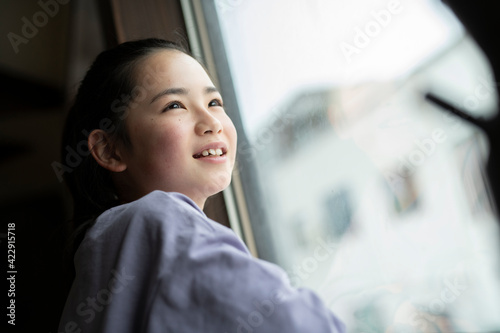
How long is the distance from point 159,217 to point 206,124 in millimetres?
197

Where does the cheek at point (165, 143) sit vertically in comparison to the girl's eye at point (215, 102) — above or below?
below

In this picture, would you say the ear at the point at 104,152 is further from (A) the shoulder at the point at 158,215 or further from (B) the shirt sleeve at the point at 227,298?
(B) the shirt sleeve at the point at 227,298

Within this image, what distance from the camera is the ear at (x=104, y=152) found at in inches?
29.2

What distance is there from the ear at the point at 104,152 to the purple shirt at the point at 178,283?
17 cm

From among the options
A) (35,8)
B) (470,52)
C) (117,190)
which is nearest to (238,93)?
(117,190)

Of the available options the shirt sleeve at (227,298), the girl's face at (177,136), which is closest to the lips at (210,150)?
the girl's face at (177,136)

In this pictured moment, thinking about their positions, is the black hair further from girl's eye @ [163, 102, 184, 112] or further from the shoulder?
the shoulder

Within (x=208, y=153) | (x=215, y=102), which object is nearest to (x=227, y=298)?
(x=208, y=153)

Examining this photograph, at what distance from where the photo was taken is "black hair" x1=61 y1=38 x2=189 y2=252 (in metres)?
0.77

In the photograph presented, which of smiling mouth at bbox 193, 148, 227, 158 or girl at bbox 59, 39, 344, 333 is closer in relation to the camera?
girl at bbox 59, 39, 344, 333

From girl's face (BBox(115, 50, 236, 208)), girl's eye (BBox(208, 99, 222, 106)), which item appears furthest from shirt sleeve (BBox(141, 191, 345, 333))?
girl's eye (BBox(208, 99, 222, 106))

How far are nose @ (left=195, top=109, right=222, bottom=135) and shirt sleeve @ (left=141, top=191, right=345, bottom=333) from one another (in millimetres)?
232

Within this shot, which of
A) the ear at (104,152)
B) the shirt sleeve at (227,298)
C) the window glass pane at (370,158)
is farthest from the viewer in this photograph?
the ear at (104,152)

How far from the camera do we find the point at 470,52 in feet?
2.01
